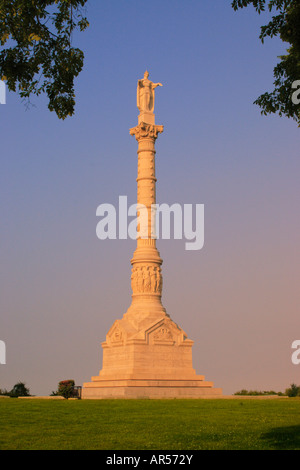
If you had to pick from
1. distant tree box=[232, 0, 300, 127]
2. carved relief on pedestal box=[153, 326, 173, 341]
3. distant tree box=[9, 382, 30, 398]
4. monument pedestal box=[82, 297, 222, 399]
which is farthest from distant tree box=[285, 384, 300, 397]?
distant tree box=[232, 0, 300, 127]

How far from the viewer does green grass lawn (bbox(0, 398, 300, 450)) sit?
14.7 metres

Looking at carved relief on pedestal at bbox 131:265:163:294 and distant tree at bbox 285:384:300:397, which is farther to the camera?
carved relief on pedestal at bbox 131:265:163:294

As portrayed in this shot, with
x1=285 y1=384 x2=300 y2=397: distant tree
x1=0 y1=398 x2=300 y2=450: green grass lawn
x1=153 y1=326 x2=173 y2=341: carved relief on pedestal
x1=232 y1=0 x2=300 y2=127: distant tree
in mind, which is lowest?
x1=0 y1=398 x2=300 y2=450: green grass lawn

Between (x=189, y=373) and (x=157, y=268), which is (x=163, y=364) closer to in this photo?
(x=189, y=373)

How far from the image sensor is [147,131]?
170 feet

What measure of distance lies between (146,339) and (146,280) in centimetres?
527

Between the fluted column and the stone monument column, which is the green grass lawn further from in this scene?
the fluted column

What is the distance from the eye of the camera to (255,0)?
49.5 ft

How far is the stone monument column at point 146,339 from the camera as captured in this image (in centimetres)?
4347

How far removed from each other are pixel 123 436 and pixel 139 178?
36.8 metres

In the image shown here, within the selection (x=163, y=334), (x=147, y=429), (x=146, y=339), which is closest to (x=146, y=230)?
(x=163, y=334)

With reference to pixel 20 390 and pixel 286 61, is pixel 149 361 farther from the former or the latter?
pixel 286 61

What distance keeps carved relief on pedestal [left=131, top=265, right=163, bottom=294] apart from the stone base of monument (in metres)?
2.34
